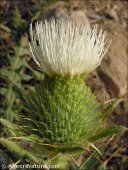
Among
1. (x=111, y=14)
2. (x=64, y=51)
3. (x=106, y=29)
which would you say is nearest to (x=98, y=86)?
(x=106, y=29)

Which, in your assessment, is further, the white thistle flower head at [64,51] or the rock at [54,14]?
the rock at [54,14]

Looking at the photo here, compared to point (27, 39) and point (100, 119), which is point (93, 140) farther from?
point (27, 39)

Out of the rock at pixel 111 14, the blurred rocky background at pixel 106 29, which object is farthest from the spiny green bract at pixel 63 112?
the rock at pixel 111 14

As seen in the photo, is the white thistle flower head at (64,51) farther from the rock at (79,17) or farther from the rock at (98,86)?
the rock at (79,17)

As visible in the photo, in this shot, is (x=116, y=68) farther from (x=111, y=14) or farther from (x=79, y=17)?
(x=111, y=14)

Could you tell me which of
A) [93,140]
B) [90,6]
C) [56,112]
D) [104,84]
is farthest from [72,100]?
[90,6]

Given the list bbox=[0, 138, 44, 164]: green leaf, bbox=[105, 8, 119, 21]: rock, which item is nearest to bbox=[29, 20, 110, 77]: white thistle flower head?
bbox=[0, 138, 44, 164]: green leaf

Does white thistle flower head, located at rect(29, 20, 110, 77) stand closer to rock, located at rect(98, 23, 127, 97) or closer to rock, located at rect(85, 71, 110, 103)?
rock, located at rect(85, 71, 110, 103)
